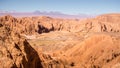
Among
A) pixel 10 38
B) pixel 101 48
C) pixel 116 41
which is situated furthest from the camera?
pixel 116 41

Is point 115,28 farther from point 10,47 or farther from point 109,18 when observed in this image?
point 10,47

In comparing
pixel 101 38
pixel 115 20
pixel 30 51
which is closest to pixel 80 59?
pixel 101 38

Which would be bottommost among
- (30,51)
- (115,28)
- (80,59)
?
(115,28)

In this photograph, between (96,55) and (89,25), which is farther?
(89,25)

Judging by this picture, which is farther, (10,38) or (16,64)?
(10,38)

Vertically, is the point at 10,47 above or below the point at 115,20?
above

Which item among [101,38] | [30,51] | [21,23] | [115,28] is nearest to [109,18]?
[115,28]

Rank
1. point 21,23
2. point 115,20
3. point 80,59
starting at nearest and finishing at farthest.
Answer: point 80,59 < point 21,23 < point 115,20

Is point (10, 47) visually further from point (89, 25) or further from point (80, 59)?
point (89, 25)

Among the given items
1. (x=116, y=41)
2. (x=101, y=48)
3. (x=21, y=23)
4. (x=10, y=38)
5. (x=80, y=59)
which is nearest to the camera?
(x=10, y=38)
